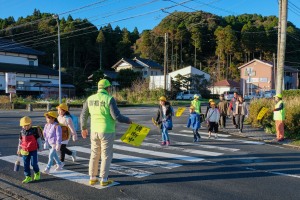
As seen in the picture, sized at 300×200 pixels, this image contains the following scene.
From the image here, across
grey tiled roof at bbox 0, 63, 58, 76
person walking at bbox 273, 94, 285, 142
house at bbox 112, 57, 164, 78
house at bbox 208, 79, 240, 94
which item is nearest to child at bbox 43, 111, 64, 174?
person walking at bbox 273, 94, 285, 142

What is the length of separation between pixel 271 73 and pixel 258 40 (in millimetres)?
14340

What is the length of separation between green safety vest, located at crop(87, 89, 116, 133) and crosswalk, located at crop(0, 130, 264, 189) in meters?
1.11

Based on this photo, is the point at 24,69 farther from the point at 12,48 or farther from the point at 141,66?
the point at 141,66

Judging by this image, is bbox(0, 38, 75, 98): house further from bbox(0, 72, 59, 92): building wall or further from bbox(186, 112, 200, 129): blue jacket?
bbox(186, 112, 200, 129): blue jacket

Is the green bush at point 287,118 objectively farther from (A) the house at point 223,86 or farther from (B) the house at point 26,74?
(A) the house at point 223,86

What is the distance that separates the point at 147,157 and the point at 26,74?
128ft

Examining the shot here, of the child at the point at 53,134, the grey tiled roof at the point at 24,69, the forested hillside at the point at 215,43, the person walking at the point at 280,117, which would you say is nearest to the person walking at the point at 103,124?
the child at the point at 53,134

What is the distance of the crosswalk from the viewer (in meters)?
6.95

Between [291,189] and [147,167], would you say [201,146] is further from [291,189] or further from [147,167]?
[291,189]

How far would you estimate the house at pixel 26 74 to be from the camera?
4141 centimetres

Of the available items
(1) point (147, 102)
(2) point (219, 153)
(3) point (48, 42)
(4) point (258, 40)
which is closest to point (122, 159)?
(2) point (219, 153)

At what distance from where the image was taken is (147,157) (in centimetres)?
873

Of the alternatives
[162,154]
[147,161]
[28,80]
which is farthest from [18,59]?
[147,161]

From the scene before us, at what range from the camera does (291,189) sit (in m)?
5.98
